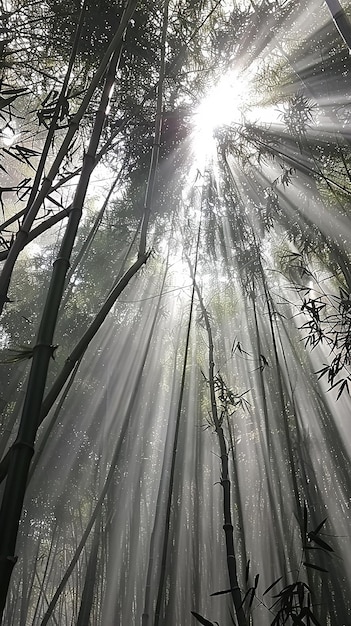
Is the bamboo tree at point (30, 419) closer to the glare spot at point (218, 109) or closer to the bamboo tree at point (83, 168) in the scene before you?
the bamboo tree at point (83, 168)

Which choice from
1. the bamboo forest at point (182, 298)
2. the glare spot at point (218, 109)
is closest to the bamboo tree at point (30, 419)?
the bamboo forest at point (182, 298)

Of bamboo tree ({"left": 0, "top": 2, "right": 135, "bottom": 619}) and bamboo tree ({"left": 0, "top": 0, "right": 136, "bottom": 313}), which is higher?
bamboo tree ({"left": 0, "top": 0, "right": 136, "bottom": 313})

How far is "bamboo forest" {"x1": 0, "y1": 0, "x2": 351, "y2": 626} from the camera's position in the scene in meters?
1.58

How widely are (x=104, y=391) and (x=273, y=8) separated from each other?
4.16 m

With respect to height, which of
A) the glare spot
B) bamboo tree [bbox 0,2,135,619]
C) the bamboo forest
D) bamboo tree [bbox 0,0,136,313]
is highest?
the glare spot

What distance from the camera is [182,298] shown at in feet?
17.7

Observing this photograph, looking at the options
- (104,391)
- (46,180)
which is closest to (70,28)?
(46,180)

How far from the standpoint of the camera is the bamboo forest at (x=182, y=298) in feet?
5.20

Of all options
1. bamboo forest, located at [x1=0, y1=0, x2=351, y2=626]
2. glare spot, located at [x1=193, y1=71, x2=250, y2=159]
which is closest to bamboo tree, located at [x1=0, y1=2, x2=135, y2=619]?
bamboo forest, located at [x1=0, y1=0, x2=351, y2=626]

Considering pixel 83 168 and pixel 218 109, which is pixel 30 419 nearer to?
pixel 83 168

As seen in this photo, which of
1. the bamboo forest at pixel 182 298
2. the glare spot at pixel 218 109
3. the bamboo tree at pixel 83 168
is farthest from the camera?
the glare spot at pixel 218 109

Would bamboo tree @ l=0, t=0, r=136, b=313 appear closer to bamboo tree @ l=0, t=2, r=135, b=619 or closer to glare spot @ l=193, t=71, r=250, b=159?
bamboo tree @ l=0, t=2, r=135, b=619

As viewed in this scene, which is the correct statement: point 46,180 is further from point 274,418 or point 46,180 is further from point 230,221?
point 274,418

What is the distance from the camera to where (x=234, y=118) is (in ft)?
12.0
